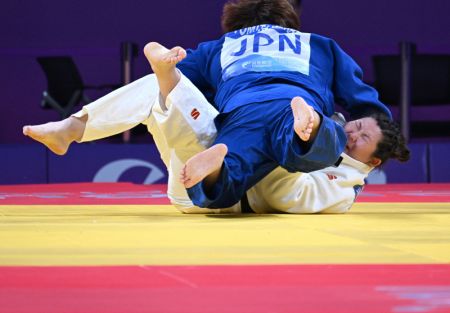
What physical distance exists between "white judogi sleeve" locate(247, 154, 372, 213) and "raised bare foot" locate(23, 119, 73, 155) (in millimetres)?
571

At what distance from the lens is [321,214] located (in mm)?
2719

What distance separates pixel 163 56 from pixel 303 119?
0.44 meters

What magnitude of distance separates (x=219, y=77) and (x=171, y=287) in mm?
1604

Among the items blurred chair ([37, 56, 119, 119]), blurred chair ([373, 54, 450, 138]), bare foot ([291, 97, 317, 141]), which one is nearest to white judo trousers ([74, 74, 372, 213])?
bare foot ([291, 97, 317, 141])

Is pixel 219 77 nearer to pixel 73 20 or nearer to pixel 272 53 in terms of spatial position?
pixel 272 53

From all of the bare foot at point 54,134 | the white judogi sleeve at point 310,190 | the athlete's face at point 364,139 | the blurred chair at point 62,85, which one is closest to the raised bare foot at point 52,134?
the bare foot at point 54,134

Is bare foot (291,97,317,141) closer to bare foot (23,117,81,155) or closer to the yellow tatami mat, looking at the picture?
the yellow tatami mat

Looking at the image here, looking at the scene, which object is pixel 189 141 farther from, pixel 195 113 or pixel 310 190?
pixel 310 190

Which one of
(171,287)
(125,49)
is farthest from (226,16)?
(125,49)

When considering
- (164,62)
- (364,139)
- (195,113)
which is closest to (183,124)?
(195,113)

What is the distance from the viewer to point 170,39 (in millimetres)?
7273

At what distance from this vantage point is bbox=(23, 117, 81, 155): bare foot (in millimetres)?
2570

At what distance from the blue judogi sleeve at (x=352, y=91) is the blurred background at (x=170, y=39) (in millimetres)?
3526

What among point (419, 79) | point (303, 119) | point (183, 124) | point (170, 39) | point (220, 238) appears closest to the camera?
point (220, 238)
